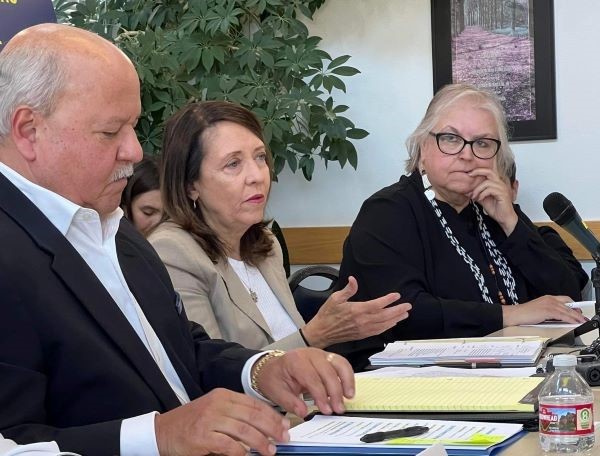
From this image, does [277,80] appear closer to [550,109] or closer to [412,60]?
[412,60]

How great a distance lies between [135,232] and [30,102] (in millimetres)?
425

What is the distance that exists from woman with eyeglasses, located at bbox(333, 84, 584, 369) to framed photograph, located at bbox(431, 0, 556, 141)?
1124 mm

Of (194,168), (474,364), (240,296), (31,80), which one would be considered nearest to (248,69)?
(194,168)

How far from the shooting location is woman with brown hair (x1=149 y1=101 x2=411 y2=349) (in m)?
2.58

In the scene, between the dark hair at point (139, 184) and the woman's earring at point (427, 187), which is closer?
the woman's earring at point (427, 187)

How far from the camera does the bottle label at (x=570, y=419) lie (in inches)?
54.5

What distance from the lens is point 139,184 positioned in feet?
11.6

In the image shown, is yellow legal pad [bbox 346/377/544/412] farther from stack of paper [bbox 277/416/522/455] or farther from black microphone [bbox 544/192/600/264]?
black microphone [bbox 544/192/600/264]

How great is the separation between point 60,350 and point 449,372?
790 millimetres

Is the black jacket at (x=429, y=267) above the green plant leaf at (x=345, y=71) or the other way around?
the other way around

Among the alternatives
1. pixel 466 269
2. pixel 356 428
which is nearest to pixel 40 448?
pixel 356 428

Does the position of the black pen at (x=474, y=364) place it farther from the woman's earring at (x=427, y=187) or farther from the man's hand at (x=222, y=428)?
the woman's earring at (x=427, y=187)

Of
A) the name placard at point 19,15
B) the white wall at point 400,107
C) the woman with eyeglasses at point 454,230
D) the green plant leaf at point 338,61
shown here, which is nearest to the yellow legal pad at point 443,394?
the woman with eyeglasses at point 454,230

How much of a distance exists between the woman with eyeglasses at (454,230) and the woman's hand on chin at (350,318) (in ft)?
1.94
